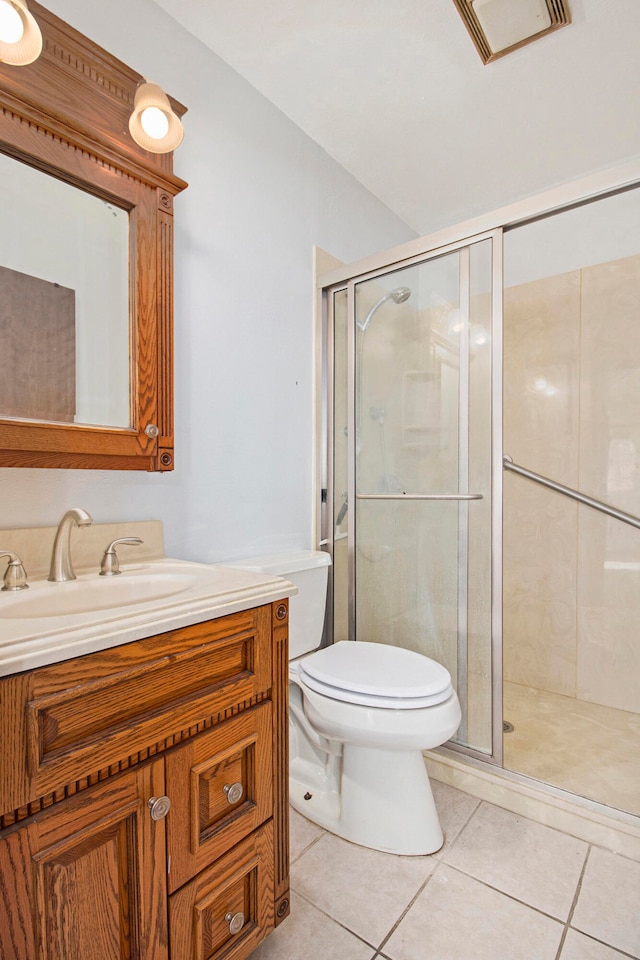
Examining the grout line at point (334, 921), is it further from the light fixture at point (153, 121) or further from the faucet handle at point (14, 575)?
the light fixture at point (153, 121)

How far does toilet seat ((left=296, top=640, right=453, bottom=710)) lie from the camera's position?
127cm

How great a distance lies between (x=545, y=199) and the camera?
143 cm

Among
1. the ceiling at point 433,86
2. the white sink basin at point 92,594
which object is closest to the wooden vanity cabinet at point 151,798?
the white sink basin at point 92,594

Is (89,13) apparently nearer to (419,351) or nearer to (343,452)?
(419,351)

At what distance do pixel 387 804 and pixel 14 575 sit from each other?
1096mm

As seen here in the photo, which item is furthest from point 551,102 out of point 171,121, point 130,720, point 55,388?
point 130,720

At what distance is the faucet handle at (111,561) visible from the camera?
1.10m

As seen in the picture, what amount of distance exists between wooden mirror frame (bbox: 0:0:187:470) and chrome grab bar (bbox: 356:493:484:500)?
833mm

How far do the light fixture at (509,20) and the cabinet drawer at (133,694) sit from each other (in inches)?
66.2

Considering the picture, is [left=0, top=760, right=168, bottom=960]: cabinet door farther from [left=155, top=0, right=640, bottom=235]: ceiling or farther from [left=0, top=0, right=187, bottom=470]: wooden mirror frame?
[left=155, top=0, right=640, bottom=235]: ceiling

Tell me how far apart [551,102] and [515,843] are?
2.35 metres

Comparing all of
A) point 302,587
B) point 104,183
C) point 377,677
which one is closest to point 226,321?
point 104,183

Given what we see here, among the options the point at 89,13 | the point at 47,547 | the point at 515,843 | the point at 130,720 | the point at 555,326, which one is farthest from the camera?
the point at 555,326

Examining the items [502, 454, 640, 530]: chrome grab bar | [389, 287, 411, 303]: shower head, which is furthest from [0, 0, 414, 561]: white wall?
[502, 454, 640, 530]: chrome grab bar
